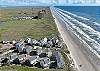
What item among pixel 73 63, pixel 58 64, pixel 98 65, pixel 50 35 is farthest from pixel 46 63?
pixel 50 35

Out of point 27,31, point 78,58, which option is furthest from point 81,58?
point 27,31

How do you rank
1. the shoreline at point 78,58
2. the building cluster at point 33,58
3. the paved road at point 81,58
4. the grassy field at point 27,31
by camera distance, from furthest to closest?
the grassy field at point 27,31, the paved road at point 81,58, the shoreline at point 78,58, the building cluster at point 33,58

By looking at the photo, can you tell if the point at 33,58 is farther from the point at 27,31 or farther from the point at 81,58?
the point at 27,31

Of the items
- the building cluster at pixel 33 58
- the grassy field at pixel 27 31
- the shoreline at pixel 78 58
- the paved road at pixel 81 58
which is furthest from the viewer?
the grassy field at pixel 27 31

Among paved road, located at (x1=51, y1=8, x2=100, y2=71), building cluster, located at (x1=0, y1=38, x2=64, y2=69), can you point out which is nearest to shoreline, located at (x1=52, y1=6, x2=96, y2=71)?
paved road, located at (x1=51, y1=8, x2=100, y2=71)

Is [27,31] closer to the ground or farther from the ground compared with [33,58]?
closer to the ground

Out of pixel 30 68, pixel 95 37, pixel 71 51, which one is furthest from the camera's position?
pixel 95 37

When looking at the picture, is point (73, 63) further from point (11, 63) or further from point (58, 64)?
point (11, 63)

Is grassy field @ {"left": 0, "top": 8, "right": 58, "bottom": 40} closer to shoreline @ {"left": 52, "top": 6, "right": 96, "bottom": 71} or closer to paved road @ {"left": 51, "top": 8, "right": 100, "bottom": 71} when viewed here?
shoreline @ {"left": 52, "top": 6, "right": 96, "bottom": 71}

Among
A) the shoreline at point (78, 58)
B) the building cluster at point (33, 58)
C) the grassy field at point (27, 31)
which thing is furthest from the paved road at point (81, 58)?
the grassy field at point (27, 31)

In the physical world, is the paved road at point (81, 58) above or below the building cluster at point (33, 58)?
below

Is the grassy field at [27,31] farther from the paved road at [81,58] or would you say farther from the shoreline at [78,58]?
the paved road at [81,58]
